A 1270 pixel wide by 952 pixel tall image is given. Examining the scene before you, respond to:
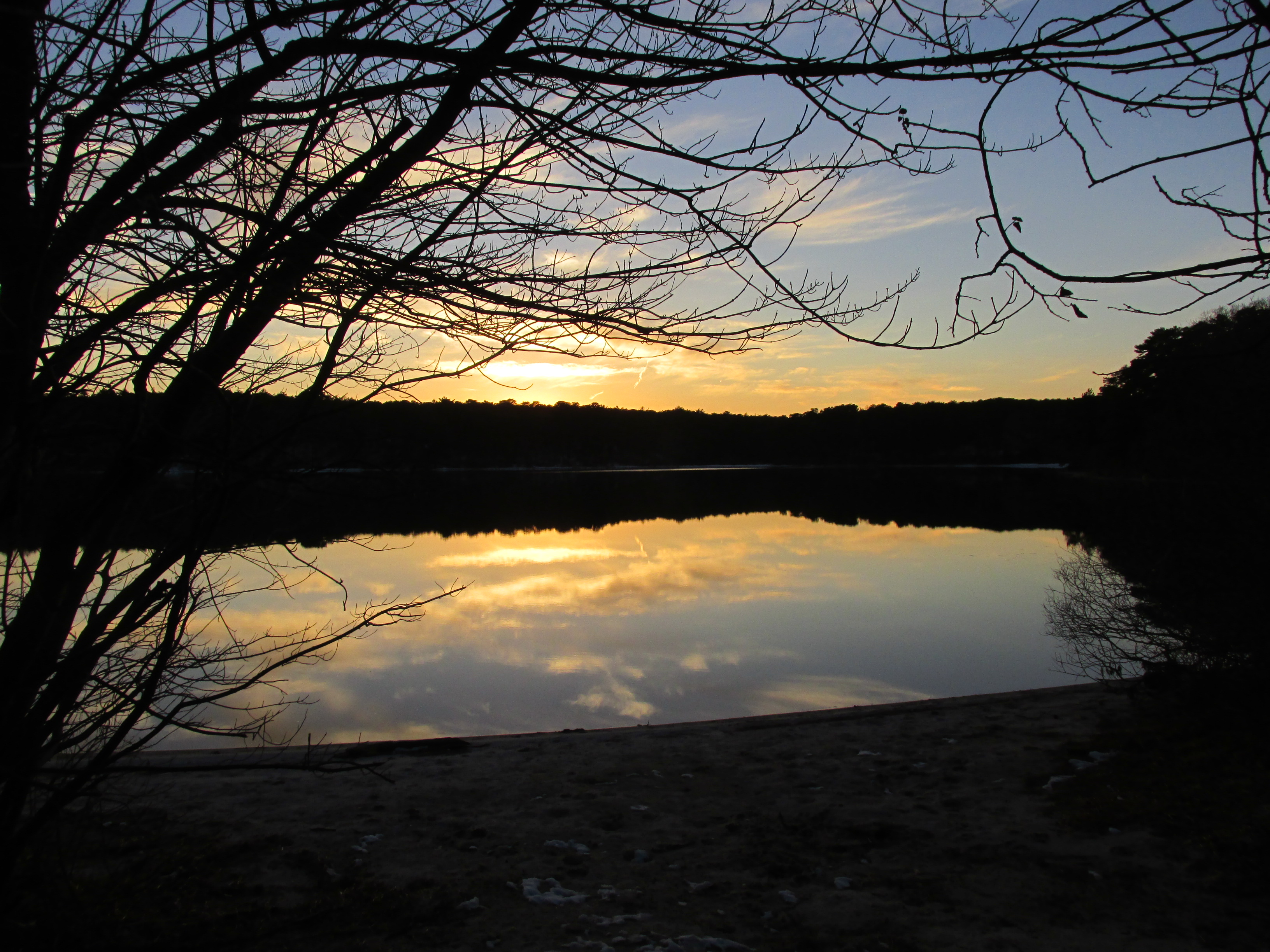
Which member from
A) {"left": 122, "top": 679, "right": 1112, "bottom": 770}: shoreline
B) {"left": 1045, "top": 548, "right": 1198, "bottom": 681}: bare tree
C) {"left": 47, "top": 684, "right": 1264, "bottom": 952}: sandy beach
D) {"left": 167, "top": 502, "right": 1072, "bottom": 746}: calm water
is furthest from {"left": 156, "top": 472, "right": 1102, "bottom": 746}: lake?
{"left": 47, "top": 684, "right": 1264, "bottom": 952}: sandy beach

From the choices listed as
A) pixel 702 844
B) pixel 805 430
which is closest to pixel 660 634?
pixel 702 844

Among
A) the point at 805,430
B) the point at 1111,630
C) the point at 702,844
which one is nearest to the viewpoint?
the point at 702,844

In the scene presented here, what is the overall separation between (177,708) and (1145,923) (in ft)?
13.2

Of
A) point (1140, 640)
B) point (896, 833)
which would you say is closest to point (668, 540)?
point (1140, 640)

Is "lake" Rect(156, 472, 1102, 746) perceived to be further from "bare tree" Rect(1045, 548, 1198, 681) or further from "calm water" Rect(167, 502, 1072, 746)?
"bare tree" Rect(1045, 548, 1198, 681)

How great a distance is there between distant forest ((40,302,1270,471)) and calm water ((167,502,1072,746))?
6.81 ft

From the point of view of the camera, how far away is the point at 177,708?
105 inches

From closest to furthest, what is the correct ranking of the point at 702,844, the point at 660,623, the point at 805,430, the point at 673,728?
the point at 702,844 < the point at 673,728 < the point at 660,623 < the point at 805,430

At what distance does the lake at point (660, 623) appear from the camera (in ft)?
31.4

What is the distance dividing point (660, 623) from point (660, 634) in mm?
852

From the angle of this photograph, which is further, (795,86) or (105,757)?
(105,757)

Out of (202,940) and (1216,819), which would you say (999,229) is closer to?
(202,940)

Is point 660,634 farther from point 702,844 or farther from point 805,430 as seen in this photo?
point 805,430

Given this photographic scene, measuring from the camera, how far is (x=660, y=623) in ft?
46.0
